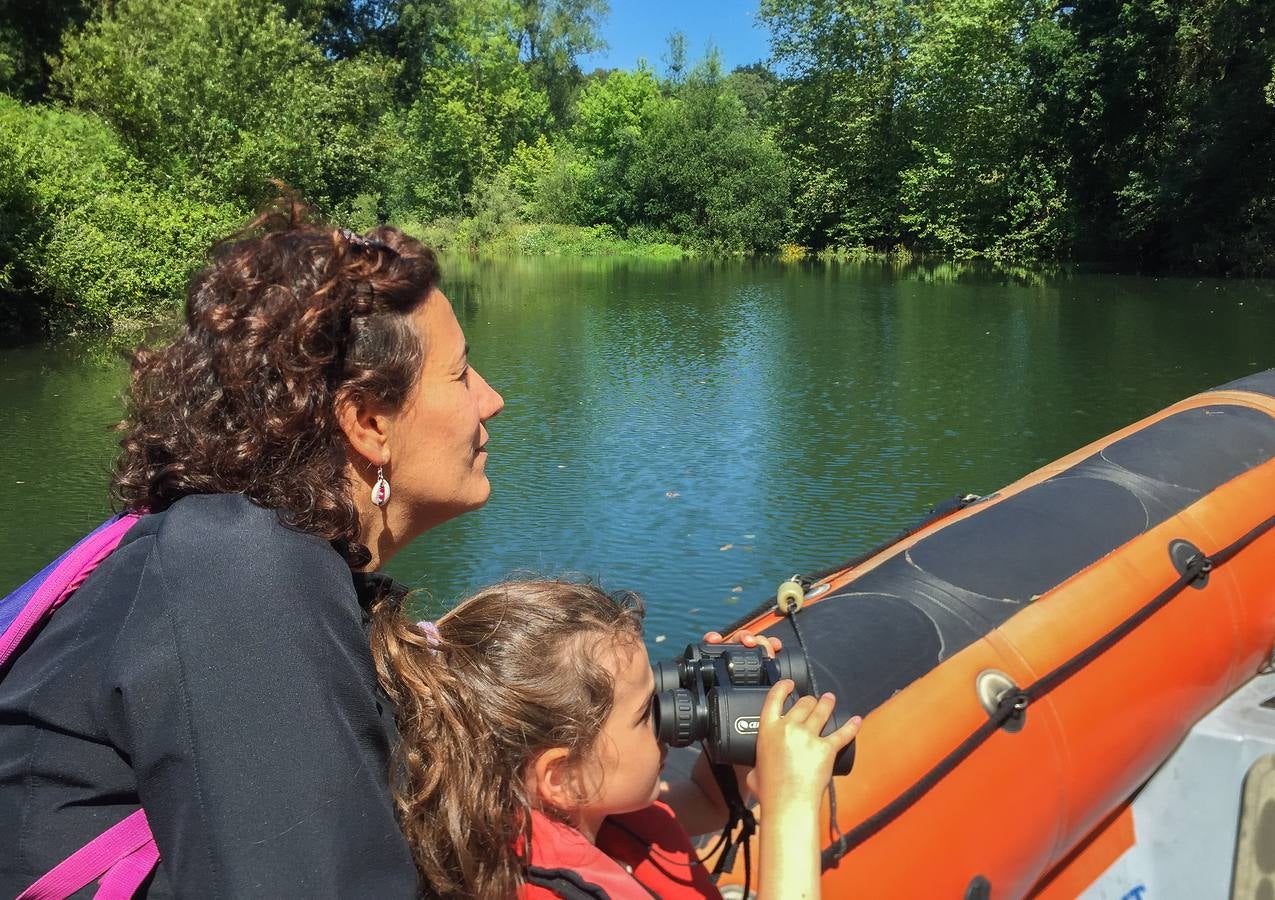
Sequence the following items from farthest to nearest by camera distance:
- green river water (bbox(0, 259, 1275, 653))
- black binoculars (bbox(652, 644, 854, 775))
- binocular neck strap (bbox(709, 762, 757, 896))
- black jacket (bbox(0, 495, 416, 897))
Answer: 1. green river water (bbox(0, 259, 1275, 653))
2. binocular neck strap (bbox(709, 762, 757, 896))
3. black binoculars (bbox(652, 644, 854, 775))
4. black jacket (bbox(0, 495, 416, 897))

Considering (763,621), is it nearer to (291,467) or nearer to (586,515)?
(291,467)

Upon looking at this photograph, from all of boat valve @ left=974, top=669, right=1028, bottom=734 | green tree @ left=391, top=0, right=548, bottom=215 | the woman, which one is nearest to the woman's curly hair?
the woman

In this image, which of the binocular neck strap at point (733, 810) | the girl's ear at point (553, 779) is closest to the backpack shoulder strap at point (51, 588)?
the girl's ear at point (553, 779)

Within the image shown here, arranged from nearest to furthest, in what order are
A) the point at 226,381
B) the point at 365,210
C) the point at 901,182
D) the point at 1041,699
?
1. the point at 226,381
2. the point at 1041,699
3. the point at 365,210
4. the point at 901,182

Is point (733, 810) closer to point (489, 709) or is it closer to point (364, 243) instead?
point (489, 709)

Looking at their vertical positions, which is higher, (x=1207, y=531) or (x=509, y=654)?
(x=509, y=654)

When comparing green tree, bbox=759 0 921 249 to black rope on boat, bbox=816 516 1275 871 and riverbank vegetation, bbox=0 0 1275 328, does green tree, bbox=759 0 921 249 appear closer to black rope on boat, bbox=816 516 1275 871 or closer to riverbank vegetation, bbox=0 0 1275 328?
riverbank vegetation, bbox=0 0 1275 328

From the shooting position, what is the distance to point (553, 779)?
1230 millimetres

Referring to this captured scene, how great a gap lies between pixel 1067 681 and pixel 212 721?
6.09 feet

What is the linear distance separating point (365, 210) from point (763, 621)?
1048 inches

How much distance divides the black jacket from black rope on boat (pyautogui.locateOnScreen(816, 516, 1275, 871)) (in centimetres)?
106

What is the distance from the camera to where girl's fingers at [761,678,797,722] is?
1.30 m

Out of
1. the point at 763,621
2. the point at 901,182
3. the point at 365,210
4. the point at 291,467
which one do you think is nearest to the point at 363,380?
the point at 291,467

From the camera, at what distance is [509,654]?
1205 millimetres
